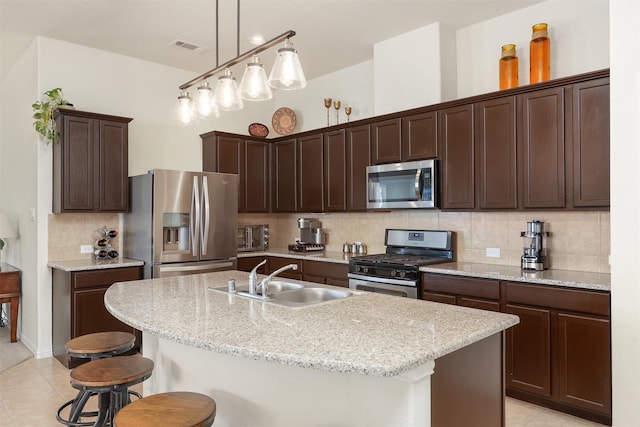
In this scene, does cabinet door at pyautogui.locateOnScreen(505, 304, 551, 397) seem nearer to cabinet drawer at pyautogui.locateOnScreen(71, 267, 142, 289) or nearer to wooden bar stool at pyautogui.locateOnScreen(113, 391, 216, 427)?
wooden bar stool at pyautogui.locateOnScreen(113, 391, 216, 427)

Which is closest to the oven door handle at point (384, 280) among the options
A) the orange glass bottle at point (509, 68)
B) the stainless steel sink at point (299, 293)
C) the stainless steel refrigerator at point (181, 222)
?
the stainless steel sink at point (299, 293)

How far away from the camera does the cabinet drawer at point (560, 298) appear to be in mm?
2740

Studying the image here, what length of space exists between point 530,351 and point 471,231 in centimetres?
121

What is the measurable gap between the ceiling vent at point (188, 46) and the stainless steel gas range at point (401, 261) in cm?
263

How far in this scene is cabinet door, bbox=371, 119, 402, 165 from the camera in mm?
4246

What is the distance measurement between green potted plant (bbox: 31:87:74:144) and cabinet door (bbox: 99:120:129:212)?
380 millimetres

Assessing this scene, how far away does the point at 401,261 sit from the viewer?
387cm

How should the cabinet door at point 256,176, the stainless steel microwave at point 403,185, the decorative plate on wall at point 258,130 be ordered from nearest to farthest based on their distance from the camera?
the stainless steel microwave at point 403,185 → the cabinet door at point 256,176 → the decorative plate on wall at point 258,130

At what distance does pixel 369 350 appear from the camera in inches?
55.4

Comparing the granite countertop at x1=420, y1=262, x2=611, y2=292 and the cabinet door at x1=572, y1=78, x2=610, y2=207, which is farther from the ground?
the cabinet door at x1=572, y1=78, x2=610, y2=207

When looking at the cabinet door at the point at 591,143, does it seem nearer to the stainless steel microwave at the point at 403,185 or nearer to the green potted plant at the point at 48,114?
the stainless steel microwave at the point at 403,185

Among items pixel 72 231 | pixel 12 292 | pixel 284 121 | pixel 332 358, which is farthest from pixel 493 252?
pixel 12 292

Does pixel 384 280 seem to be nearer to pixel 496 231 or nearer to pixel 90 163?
pixel 496 231

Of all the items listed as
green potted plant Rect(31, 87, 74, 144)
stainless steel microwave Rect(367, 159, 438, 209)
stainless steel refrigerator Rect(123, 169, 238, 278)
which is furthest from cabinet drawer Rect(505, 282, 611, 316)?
green potted plant Rect(31, 87, 74, 144)
